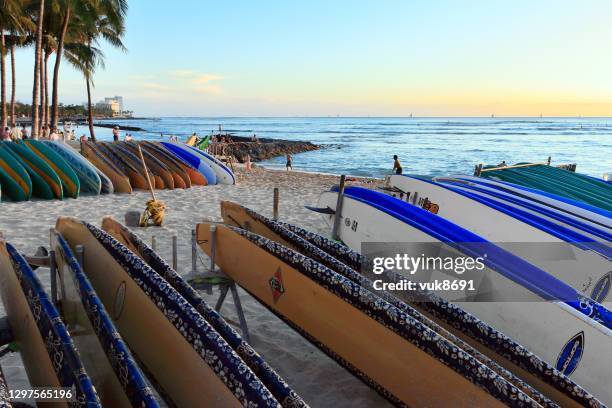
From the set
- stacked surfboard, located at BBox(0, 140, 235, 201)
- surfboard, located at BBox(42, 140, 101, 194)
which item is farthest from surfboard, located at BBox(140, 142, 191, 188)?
surfboard, located at BBox(42, 140, 101, 194)

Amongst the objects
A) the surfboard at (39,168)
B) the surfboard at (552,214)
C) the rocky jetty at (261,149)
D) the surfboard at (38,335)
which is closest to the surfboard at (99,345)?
the surfboard at (38,335)

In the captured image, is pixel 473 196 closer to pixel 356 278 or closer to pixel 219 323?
pixel 356 278

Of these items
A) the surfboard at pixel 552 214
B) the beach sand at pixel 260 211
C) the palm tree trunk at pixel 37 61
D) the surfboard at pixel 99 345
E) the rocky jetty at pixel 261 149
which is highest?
the palm tree trunk at pixel 37 61

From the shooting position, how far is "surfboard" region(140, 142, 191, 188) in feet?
41.2

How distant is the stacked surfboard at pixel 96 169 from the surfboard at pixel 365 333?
5377 millimetres

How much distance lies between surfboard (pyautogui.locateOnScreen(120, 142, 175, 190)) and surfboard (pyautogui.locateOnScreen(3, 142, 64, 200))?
280 centimetres

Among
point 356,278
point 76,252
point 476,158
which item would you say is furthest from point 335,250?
point 476,158

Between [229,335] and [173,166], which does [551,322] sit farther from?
[173,166]

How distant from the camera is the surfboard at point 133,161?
12227 millimetres

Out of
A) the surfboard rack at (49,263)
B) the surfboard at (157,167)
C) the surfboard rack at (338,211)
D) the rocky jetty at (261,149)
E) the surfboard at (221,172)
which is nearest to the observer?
the surfboard rack at (49,263)

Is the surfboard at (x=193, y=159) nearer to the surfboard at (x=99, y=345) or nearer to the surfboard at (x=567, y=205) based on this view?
the surfboard at (x=567, y=205)

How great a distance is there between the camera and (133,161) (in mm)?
12961

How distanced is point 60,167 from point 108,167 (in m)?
1.32

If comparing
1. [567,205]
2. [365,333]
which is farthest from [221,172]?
[365,333]
